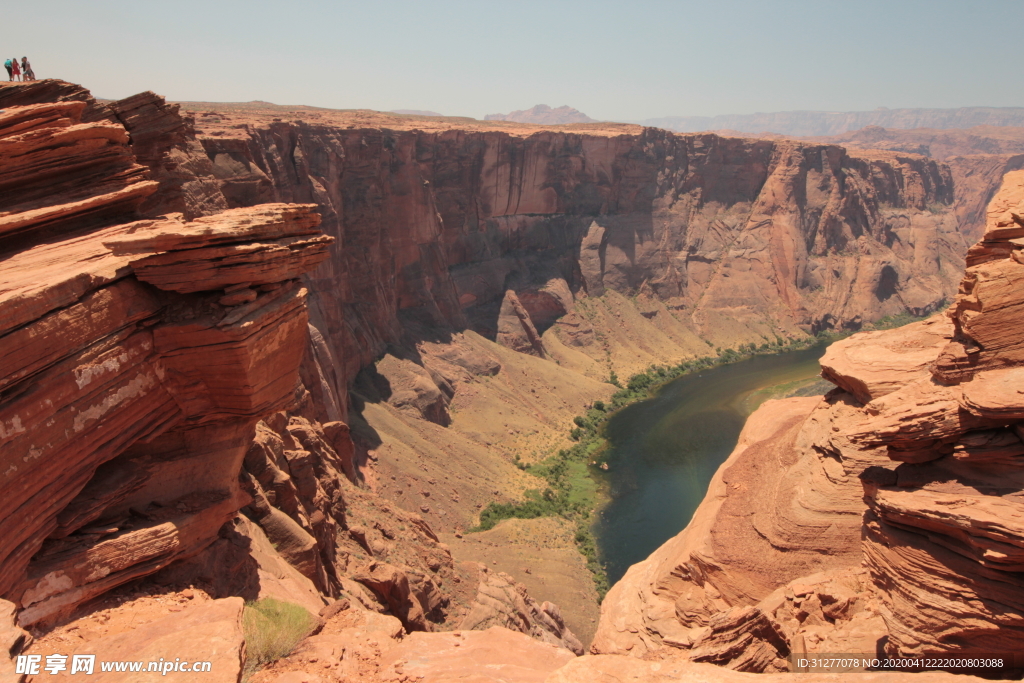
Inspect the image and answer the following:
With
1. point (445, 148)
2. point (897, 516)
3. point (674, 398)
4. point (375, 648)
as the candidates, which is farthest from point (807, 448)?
point (445, 148)

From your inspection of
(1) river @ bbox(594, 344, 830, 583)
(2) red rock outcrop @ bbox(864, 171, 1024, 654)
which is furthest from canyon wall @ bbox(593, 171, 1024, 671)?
(1) river @ bbox(594, 344, 830, 583)

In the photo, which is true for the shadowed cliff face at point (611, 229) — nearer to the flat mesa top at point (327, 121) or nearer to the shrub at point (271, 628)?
the flat mesa top at point (327, 121)

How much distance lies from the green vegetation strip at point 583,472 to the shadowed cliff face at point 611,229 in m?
12.7

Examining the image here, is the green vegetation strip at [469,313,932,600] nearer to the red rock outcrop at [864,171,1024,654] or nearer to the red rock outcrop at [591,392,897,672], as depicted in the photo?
the red rock outcrop at [591,392,897,672]

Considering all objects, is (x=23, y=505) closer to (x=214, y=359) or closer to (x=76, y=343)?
(x=76, y=343)

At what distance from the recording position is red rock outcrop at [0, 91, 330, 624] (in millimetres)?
11688

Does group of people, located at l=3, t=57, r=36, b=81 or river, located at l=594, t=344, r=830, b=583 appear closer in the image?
group of people, located at l=3, t=57, r=36, b=81

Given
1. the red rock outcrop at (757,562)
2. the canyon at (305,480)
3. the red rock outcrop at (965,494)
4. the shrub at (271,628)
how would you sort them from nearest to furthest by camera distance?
1. the red rock outcrop at (965,494)
2. the canyon at (305,480)
3. the shrub at (271,628)
4. the red rock outcrop at (757,562)

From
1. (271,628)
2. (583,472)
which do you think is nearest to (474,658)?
(271,628)

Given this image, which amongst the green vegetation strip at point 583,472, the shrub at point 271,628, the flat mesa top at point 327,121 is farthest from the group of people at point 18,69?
the green vegetation strip at point 583,472

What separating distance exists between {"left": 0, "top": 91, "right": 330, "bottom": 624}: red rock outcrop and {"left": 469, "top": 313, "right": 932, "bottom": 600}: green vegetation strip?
24.8 m

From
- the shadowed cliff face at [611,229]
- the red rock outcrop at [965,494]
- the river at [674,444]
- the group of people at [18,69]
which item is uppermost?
the group of people at [18,69]

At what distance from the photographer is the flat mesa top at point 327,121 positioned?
41719mm

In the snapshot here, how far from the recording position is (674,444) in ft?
182
